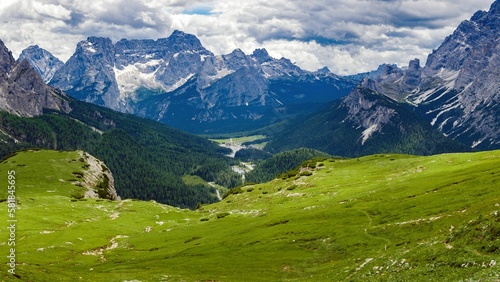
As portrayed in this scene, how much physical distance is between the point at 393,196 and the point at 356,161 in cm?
9269

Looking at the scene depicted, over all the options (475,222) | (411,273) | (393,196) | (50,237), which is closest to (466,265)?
(411,273)

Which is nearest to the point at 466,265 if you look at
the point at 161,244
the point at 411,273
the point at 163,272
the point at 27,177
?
the point at 411,273

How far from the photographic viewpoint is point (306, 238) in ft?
247

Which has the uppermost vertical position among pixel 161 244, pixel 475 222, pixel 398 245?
pixel 475 222

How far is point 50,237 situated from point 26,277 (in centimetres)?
4884

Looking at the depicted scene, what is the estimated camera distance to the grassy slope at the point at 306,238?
1933 inches

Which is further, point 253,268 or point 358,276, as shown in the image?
point 253,268

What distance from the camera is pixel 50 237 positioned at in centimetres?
9831

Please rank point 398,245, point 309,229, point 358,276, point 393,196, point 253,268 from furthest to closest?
1. point 393,196
2. point 309,229
3. point 253,268
4. point 398,245
5. point 358,276

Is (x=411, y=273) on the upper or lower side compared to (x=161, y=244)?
upper

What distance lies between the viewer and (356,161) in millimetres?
183250

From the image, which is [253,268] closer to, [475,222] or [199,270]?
[199,270]

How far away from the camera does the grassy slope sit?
161ft

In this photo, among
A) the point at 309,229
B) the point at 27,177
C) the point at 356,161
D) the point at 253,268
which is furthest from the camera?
the point at 27,177
